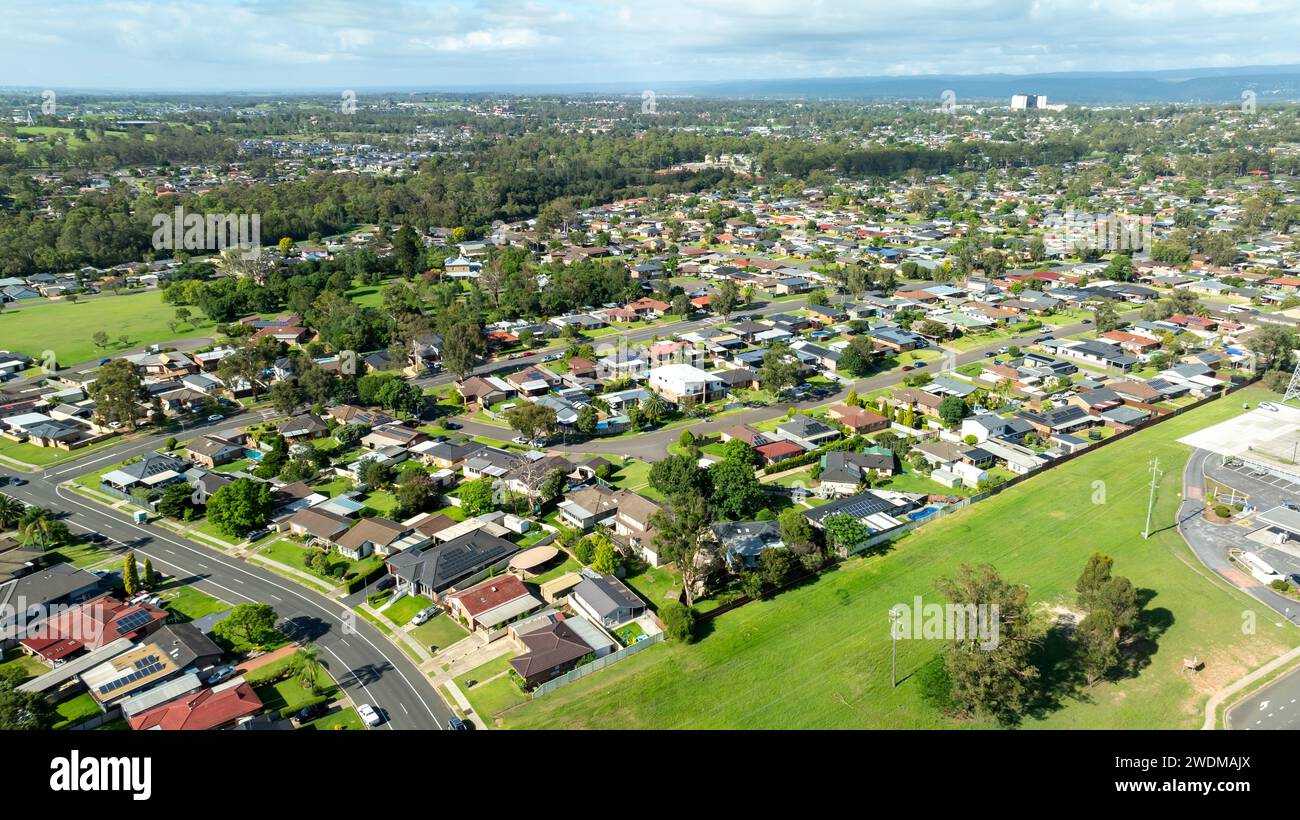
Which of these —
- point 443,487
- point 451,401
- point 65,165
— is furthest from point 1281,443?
point 65,165

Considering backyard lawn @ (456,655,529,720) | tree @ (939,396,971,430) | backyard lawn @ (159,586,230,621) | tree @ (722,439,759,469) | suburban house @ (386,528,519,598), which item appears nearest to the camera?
backyard lawn @ (456,655,529,720)

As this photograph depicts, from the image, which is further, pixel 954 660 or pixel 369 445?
pixel 369 445

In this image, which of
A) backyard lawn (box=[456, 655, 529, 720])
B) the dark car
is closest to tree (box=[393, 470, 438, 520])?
backyard lawn (box=[456, 655, 529, 720])

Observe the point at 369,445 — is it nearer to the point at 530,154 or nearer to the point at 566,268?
the point at 566,268

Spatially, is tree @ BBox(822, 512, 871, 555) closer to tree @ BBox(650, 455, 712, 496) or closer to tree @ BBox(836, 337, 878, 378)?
tree @ BBox(650, 455, 712, 496)

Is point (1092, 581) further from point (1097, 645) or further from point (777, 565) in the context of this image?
point (777, 565)
